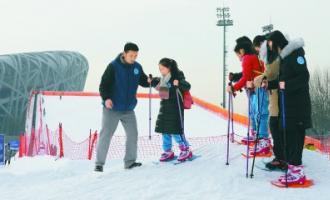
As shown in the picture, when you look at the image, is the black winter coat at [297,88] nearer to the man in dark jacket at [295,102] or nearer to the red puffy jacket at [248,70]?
the man in dark jacket at [295,102]

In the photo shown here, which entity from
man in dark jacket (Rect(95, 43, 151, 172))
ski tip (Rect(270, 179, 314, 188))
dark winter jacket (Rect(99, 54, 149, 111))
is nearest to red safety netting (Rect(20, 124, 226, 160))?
man in dark jacket (Rect(95, 43, 151, 172))

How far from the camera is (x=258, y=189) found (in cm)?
536

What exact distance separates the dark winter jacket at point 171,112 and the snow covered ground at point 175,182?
0.55 metres

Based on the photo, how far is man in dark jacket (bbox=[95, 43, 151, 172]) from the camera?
6.93 meters

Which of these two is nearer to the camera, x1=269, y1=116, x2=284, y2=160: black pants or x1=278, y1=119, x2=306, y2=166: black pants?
x1=278, y1=119, x2=306, y2=166: black pants

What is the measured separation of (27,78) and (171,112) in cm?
7183

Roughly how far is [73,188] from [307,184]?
2.98 metres

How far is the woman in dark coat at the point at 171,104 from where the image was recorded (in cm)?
698

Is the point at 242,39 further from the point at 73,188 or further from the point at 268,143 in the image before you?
the point at 73,188

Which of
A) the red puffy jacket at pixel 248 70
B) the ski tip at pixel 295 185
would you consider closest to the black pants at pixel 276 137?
A: the ski tip at pixel 295 185

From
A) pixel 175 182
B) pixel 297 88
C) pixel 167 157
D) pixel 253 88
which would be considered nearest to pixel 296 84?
pixel 297 88

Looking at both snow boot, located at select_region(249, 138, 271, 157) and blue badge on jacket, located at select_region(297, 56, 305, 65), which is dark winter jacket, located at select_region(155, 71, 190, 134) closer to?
snow boot, located at select_region(249, 138, 271, 157)

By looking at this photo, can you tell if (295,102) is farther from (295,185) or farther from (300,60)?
(295,185)

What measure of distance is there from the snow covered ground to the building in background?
189 ft
